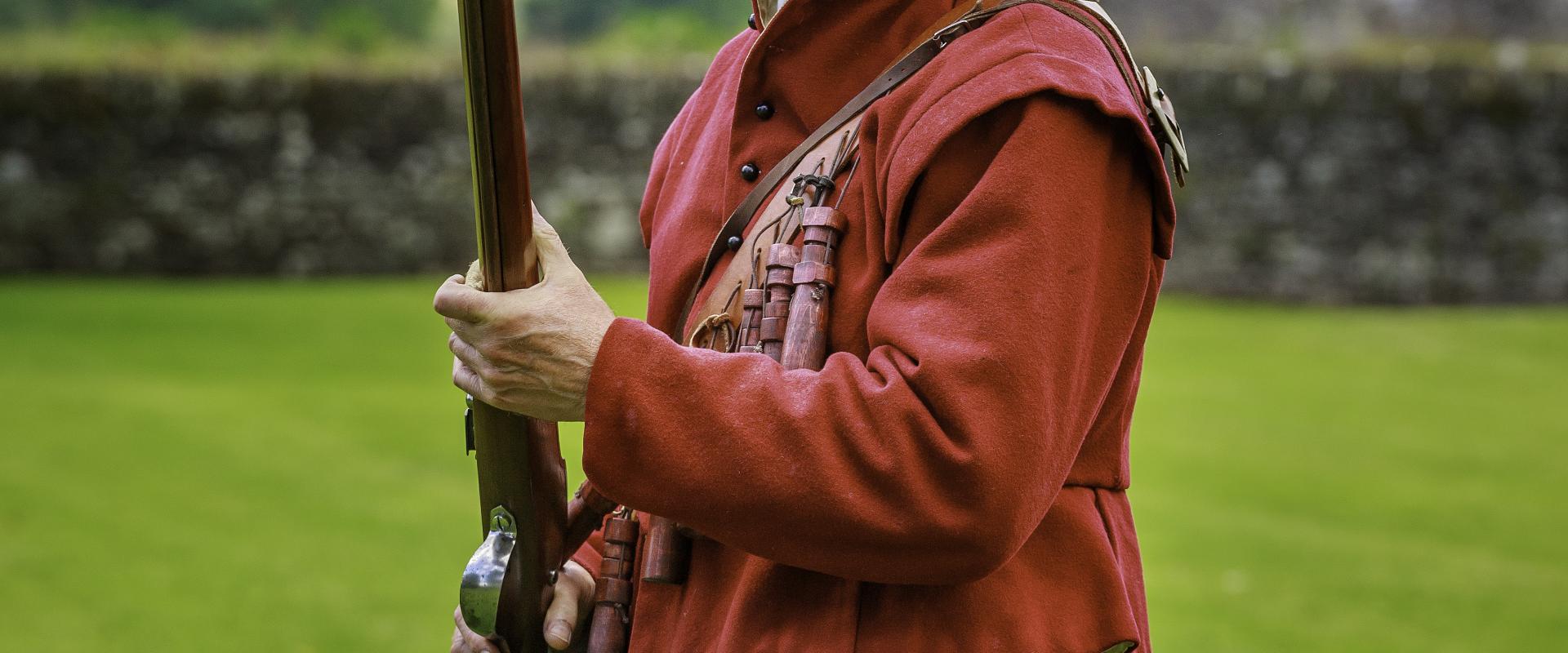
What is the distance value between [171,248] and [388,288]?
1561 millimetres

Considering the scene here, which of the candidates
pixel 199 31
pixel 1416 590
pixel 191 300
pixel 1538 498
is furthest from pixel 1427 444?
pixel 199 31

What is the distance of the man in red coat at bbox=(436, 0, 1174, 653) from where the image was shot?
111 cm

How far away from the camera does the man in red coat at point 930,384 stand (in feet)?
3.63

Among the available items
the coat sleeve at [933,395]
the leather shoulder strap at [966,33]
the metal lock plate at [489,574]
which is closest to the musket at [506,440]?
the metal lock plate at [489,574]

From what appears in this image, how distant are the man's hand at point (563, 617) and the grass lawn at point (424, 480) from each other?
2629 millimetres

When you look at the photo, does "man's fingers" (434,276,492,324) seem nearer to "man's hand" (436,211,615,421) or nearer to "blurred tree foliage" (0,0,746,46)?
"man's hand" (436,211,615,421)

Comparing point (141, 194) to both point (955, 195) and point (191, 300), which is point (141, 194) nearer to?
point (191, 300)

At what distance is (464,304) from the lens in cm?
119

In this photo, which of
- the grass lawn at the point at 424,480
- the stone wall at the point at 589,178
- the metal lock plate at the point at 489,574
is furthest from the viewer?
the stone wall at the point at 589,178

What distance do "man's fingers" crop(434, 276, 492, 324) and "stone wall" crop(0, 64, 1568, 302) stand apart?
27.8 ft

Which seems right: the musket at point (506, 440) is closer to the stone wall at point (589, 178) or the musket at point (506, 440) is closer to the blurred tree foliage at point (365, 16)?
the stone wall at point (589, 178)

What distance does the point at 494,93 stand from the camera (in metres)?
1.21

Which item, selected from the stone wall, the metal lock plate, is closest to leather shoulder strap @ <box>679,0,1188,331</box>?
the metal lock plate

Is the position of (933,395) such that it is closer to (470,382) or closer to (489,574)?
(470,382)
